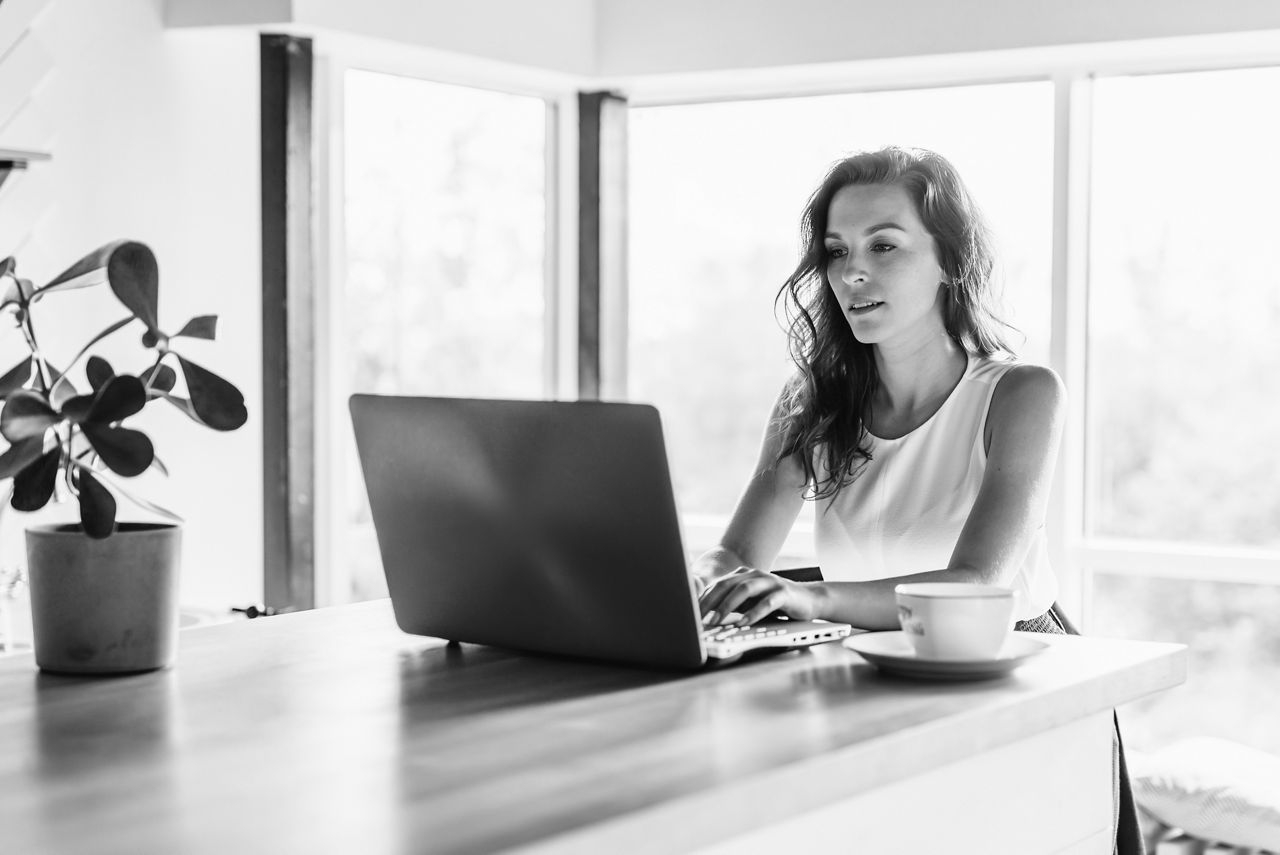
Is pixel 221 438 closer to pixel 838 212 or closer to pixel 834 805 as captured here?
pixel 838 212

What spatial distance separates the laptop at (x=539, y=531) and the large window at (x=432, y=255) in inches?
76.2

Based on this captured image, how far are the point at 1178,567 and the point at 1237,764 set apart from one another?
633mm

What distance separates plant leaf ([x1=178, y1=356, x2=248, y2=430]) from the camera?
1.37 metres

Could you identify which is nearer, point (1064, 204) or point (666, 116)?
point (1064, 204)

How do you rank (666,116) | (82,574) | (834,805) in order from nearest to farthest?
1. (834,805)
2. (82,574)
3. (666,116)

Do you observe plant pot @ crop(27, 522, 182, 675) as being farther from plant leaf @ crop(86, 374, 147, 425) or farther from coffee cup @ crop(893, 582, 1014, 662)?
coffee cup @ crop(893, 582, 1014, 662)

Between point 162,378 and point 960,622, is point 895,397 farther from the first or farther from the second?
point 162,378

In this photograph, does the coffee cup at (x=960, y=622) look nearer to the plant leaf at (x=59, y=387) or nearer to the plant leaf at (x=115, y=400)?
the plant leaf at (x=115, y=400)

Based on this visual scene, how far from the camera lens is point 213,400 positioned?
138 centimetres

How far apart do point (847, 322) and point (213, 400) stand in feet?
4.04

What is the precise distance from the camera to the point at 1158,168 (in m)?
3.52

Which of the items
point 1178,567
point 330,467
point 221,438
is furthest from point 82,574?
point 1178,567

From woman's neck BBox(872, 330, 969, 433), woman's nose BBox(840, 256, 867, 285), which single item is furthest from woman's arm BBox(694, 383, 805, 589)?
woman's nose BBox(840, 256, 867, 285)

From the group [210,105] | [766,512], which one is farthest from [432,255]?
[766,512]
